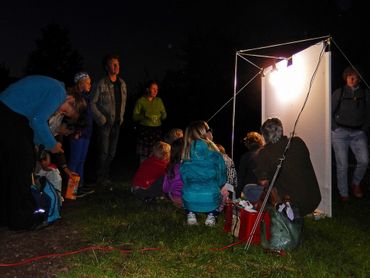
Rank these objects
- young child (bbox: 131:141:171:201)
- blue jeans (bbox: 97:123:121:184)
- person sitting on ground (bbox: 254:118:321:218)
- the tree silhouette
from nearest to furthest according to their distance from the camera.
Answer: person sitting on ground (bbox: 254:118:321:218) → young child (bbox: 131:141:171:201) → blue jeans (bbox: 97:123:121:184) → the tree silhouette

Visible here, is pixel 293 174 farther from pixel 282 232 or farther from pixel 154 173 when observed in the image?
pixel 154 173

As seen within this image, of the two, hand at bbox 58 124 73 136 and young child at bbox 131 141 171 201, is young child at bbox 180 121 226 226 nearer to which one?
young child at bbox 131 141 171 201

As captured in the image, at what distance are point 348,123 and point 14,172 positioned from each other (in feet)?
15.5

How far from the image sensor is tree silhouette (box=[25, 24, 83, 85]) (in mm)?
40250

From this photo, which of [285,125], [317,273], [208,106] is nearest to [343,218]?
[285,125]

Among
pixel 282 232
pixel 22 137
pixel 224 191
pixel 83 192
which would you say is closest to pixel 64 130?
pixel 22 137

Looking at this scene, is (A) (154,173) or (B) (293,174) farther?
(A) (154,173)

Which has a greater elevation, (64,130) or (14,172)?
(64,130)

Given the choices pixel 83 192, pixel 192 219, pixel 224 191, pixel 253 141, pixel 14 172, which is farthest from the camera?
pixel 83 192

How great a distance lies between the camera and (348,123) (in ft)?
22.1

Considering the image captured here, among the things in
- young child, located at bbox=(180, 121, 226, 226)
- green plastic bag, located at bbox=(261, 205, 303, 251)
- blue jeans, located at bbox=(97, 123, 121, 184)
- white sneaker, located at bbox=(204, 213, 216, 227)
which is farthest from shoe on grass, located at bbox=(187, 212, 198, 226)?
blue jeans, located at bbox=(97, 123, 121, 184)

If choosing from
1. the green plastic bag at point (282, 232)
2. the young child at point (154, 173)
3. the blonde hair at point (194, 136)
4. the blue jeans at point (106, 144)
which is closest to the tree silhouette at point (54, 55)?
the blue jeans at point (106, 144)

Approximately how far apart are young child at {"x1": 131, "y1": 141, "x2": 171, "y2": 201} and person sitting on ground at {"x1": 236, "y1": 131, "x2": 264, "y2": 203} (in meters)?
1.10

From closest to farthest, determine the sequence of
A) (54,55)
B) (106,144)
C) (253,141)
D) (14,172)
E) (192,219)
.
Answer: (14,172), (192,219), (253,141), (106,144), (54,55)
